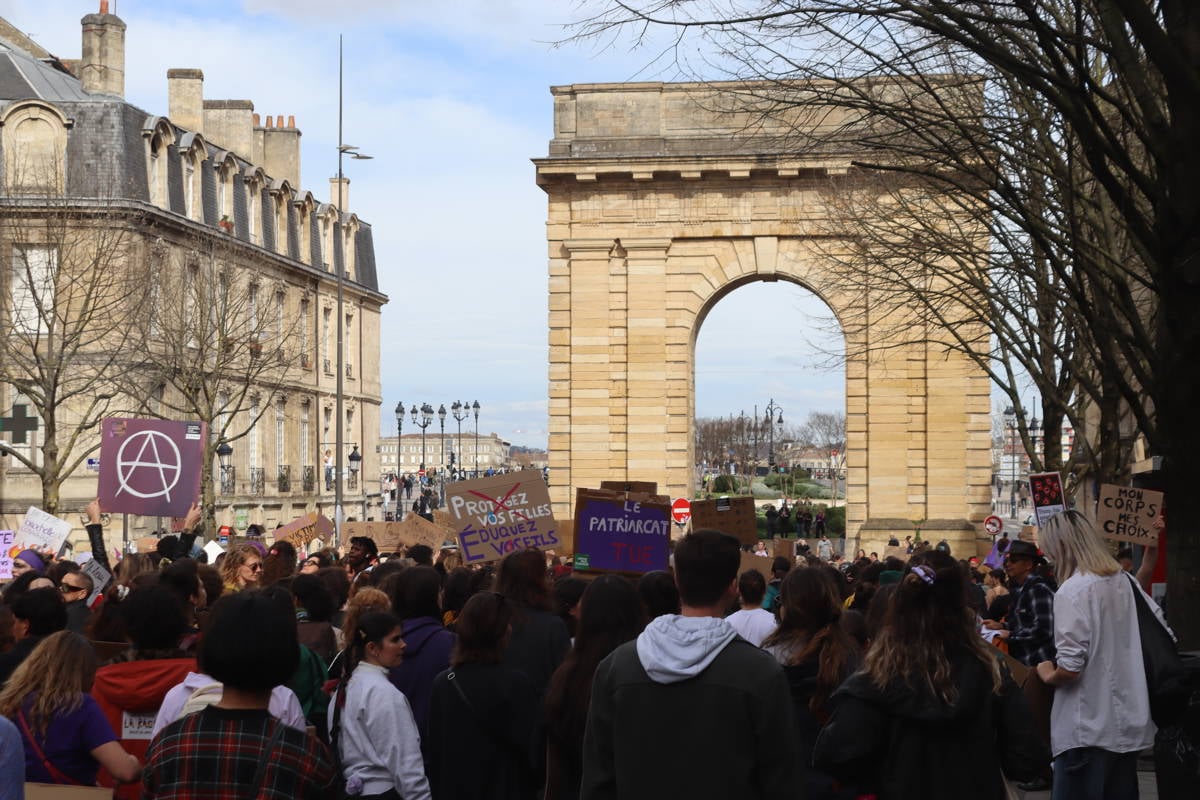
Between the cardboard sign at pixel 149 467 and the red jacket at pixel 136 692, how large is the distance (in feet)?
27.7

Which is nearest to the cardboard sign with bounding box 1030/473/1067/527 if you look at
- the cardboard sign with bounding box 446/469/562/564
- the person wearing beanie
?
the cardboard sign with bounding box 446/469/562/564

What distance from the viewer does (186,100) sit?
53.7 meters

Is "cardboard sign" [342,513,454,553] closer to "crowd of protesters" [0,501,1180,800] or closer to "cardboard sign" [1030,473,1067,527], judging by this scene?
"cardboard sign" [1030,473,1067,527]

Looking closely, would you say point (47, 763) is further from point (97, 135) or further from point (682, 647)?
point (97, 135)

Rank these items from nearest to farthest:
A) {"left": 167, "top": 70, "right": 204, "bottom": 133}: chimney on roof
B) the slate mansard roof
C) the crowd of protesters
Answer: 1. the crowd of protesters
2. the slate mansard roof
3. {"left": 167, "top": 70, "right": 204, "bottom": 133}: chimney on roof

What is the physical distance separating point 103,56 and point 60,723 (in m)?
46.4

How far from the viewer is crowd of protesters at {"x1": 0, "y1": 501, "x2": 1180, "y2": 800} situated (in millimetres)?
4914

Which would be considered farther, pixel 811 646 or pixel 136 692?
pixel 811 646

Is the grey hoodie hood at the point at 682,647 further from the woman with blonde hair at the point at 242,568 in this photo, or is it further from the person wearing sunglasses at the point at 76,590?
the woman with blonde hair at the point at 242,568

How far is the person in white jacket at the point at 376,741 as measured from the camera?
21.9 feet

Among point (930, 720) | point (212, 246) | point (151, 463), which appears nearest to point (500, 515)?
point (151, 463)

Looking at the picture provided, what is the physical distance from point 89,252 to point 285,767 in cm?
3300

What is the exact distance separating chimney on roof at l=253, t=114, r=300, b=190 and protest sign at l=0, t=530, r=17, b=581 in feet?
147

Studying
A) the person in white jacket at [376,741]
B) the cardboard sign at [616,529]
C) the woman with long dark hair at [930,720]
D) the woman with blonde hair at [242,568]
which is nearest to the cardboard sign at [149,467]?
the cardboard sign at [616,529]
